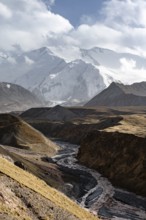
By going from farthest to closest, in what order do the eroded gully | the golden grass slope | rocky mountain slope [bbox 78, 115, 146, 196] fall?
rocky mountain slope [bbox 78, 115, 146, 196]
the eroded gully
the golden grass slope

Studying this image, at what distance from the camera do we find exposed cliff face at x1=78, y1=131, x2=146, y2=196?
375 feet

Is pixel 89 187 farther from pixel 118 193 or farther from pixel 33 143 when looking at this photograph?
pixel 33 143

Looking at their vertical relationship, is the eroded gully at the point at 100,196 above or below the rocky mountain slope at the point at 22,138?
below

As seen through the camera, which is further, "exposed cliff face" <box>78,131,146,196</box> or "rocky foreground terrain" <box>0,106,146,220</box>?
"exposed cliff face" <box>78,131,146,196</box>

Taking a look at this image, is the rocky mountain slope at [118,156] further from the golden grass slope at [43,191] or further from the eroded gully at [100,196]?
the golden grass slope at [43,191]

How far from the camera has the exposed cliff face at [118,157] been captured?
375ft

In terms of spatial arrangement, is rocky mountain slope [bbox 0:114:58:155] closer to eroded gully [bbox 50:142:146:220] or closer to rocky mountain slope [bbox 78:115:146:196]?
rocky mountain slope [bbox 78:115:146:196]

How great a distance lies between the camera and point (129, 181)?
374 ft

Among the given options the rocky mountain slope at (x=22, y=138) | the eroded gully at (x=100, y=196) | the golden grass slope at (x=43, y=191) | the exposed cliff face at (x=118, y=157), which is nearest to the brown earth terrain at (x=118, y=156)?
the exposed cliff face at (x=118, y=157)

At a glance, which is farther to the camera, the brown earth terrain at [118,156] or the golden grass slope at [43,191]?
the brown earth terrain at [118,156]

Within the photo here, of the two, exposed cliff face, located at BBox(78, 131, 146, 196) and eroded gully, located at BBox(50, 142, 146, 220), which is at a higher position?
exposed cliff face, located at BBox(78, 131, 146, 196)

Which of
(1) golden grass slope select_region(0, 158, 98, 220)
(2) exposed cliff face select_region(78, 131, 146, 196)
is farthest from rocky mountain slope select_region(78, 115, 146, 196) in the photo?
(1) golden grass slope select_region(0, 158, 98, 220)

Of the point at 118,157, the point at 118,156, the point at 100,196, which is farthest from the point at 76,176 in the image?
the point at 100,196

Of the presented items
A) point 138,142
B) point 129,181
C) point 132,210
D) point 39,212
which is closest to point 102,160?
point 138,142
